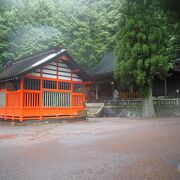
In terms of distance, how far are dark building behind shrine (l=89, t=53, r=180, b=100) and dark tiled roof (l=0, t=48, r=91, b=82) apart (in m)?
4.79

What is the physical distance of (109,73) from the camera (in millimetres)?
29234

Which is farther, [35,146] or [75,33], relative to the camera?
[75,33]

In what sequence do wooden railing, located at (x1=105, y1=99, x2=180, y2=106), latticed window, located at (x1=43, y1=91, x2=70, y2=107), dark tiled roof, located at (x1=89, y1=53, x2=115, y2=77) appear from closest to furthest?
latticed window, located at (x1=43, y1=91, x2=70, y2=107), wooden railing, located at (x1=105, y1=99, x2=180, y2=106), dark tiled roof, located at (x1=89, y1=53, x2=115, y2=77)

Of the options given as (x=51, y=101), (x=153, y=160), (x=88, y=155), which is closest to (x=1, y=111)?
(x=51, y=101)

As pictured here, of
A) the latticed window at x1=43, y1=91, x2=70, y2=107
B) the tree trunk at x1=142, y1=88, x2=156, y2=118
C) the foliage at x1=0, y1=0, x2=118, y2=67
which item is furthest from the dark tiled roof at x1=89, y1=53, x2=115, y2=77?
the latticed window at x1=43, y1=91, x2=70, y2=107

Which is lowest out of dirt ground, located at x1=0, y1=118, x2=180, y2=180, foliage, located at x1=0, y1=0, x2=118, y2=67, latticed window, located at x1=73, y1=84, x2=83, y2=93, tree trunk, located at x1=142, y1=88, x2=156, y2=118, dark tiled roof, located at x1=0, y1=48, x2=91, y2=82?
dirt ground, located at x1=0, y1=118, x2=180, y2=180

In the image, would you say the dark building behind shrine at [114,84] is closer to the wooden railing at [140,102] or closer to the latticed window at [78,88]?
the wooden railing at [140,102]

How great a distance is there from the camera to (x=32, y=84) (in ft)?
65.6

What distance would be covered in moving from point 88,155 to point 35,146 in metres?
2.47

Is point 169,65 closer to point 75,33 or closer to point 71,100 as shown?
point 71,100

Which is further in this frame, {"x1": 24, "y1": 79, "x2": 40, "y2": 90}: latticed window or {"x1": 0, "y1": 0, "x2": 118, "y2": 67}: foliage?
{"x1": 0, "y1": 0, "x2": 118, "y2": 67}: foliage

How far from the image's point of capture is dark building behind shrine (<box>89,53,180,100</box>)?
2726 cm

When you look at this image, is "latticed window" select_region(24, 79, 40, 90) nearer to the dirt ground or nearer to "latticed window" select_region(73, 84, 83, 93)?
"latticed window" select_region(73, 84, 83, 93)

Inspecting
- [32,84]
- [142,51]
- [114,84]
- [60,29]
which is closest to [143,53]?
[142,51]
